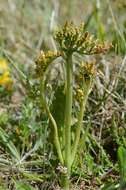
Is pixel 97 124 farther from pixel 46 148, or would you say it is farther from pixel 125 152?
pixel 125 152


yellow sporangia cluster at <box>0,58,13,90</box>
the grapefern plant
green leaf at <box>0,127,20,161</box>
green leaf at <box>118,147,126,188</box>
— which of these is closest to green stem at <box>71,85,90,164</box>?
the grapefern plant

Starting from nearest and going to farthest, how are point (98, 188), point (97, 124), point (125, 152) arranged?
point (125, 152) < point (98, 188) < point (97, 124)

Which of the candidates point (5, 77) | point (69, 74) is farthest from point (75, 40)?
point (5, 77)

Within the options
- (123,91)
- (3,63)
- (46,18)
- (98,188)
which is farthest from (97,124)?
(46,18)

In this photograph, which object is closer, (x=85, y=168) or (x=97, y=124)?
(x=85, y=168)

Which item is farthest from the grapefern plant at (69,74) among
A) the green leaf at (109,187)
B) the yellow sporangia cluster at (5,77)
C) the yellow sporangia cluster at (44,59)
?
the yellow sporangia cluster at (5,77)

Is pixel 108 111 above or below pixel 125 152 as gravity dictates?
above

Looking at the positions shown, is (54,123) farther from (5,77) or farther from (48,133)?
(5,77)

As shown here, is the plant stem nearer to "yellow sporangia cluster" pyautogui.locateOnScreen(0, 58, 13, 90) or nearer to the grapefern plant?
the grapefern plant

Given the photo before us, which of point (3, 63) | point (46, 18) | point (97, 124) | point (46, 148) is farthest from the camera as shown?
point (46, 18)
